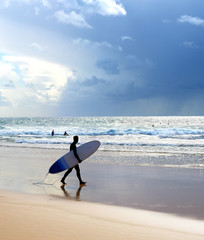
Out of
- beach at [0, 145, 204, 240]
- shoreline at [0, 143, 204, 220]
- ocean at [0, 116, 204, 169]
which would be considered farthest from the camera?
ocean at [0, 116, 204, 169]

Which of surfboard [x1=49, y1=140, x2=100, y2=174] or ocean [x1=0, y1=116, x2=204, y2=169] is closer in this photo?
surfboard [x1=49, y1=140, x2=100, y2=174]

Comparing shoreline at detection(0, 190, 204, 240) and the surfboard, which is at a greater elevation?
the surfboard

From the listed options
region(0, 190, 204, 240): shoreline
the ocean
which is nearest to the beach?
region(0, 190, 204, 240): shoreline

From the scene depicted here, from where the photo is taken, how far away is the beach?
222 inches

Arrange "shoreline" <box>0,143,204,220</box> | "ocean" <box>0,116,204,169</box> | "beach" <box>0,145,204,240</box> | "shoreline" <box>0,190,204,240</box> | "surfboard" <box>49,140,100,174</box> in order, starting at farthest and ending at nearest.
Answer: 1. "ocean" <box>0,116,204,169</box>
2. "surfboard" <box>49,140,100,174</box>
3. "shoreline" <box>0,143,204,220</box>
4. "beach" <box>0,145,204,240</box>
5. "shoreline" <box>0,190,204,240</box>

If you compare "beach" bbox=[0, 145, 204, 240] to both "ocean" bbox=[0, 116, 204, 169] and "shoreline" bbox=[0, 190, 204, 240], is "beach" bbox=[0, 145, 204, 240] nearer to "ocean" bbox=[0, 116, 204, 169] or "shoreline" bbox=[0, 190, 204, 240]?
"shoreline" bbox=[0, 190, 204, 240]

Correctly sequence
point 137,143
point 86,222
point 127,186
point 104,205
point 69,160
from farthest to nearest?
point 137,143 → point 69,160 → point 127,186 → point 104,205 → point 86,222

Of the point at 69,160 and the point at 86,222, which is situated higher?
the point at 69,160

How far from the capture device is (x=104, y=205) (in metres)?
7.89

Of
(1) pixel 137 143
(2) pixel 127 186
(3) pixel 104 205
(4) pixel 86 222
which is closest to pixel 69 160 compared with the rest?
(2) pixel 127 186

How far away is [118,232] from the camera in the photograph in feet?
18.4

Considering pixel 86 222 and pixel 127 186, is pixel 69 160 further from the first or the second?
pixel 86 222

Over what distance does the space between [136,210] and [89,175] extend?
17.7 ft

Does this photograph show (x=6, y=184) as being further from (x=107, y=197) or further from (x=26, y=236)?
(x=26, y=236)
